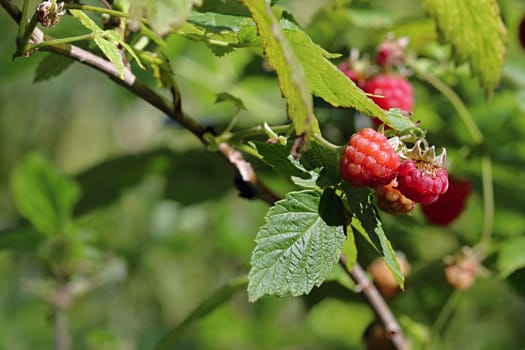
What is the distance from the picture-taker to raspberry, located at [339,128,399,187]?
0.91m

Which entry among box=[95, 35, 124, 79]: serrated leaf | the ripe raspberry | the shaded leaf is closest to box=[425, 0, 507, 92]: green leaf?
the ripe raspberry

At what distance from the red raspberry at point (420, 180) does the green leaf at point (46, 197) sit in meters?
1.00

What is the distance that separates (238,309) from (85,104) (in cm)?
105

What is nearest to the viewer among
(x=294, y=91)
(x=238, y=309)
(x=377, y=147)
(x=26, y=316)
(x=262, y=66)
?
(x=294, y=91)

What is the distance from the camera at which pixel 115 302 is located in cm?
325

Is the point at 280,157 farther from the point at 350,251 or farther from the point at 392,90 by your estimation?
the point at 392,90

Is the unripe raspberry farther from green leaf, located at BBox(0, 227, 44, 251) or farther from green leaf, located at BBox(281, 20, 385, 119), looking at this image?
green leaf, located at BBox(281, 20, 385, 119)

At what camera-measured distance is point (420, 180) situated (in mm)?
948

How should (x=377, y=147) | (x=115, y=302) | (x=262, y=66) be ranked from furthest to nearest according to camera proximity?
(x=115, y=302)
(x=262, y=66)
(x=377, y=147)

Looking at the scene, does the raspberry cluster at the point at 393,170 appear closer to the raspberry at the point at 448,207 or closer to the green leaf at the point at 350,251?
the green leaf at the point at 350,251

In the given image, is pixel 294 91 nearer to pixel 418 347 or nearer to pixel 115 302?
pixel 418 347

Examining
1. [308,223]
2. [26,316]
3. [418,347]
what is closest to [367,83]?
[418,347]

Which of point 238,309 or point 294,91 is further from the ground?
point 294,91

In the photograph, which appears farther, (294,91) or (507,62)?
(507,62)
